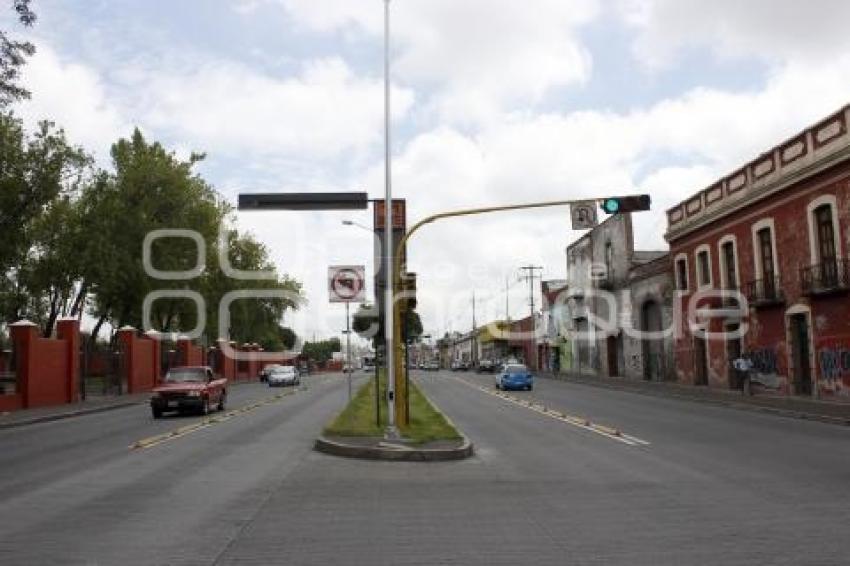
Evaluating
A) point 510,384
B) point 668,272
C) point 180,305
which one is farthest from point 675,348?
point 180,305

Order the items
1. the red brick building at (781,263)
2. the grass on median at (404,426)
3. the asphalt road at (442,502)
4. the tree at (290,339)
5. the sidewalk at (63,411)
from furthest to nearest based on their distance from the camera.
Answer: the tree at (290,339) → the red brick building at (781,263) → the sidewalk at (63,411) → the grass on median at (404,426) → the asphalt road at (442,502)

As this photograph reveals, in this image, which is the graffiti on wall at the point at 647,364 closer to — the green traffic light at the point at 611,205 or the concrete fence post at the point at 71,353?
the concrete fence post at the point at 71,353

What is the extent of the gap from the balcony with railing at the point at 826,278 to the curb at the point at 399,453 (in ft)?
60.5

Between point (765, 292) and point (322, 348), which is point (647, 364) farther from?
point (322, 348)

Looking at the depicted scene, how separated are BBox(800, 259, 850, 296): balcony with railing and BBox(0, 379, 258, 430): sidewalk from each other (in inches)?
1016

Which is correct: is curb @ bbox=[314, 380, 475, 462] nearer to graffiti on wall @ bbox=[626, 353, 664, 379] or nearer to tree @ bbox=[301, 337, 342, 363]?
graffiti on wall @ bbox=[626, 353, 664, 379]

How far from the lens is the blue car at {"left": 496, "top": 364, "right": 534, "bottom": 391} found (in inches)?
1754

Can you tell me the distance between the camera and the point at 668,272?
4666 cm

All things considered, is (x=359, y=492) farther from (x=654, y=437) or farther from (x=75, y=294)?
(x=75, y=294)

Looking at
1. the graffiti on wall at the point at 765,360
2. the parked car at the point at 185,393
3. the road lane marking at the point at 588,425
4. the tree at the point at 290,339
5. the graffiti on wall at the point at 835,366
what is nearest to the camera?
the road lane marking at the point at 588,425

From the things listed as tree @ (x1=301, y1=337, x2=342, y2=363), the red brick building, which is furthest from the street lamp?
tree @ (x1=301, y1=337, x2=342, y2=363)

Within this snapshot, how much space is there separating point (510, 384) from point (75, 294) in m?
25.6

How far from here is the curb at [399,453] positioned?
14625 millimetres

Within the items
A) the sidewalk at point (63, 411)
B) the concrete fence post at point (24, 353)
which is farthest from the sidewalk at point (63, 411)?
the concrete fence post at point (24, 353)
